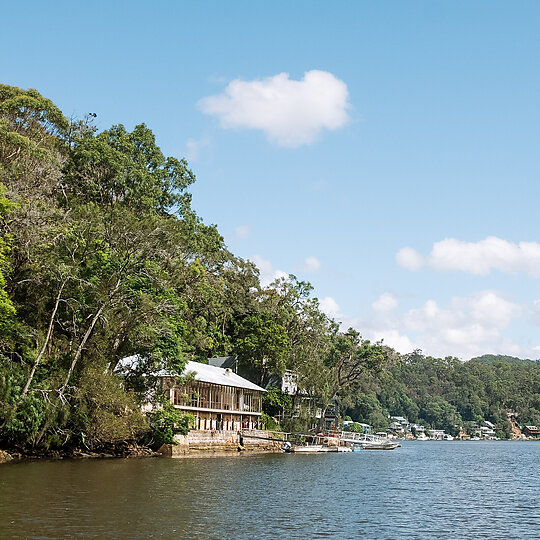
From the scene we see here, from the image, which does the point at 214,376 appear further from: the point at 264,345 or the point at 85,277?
the point at 85,277

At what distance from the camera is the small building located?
5522cm

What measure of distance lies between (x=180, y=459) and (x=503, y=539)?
29.6 m

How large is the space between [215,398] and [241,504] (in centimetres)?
3577

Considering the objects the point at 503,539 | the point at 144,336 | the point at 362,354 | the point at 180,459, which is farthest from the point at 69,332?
the point at 362,354

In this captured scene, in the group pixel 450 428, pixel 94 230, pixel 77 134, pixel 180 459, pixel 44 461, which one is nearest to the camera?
pixel 44 461

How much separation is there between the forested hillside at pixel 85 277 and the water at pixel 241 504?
384 cm

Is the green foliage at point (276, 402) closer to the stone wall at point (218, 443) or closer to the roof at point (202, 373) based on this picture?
the stone wall at point (218, 443)

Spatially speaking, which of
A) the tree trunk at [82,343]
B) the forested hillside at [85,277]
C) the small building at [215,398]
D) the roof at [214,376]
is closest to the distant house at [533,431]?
the small building at [215,398]

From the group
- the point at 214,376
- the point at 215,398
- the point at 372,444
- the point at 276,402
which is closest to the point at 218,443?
the point at 215,398

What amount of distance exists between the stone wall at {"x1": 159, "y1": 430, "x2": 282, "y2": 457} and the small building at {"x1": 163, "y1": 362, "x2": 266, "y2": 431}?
1.77 m

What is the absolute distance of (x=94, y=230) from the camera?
1710 inches

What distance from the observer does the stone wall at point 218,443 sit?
50000 millimetres

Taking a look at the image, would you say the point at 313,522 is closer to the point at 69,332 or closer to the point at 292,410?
the point at 69,332

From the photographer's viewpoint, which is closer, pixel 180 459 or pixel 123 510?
pixel 123 510
